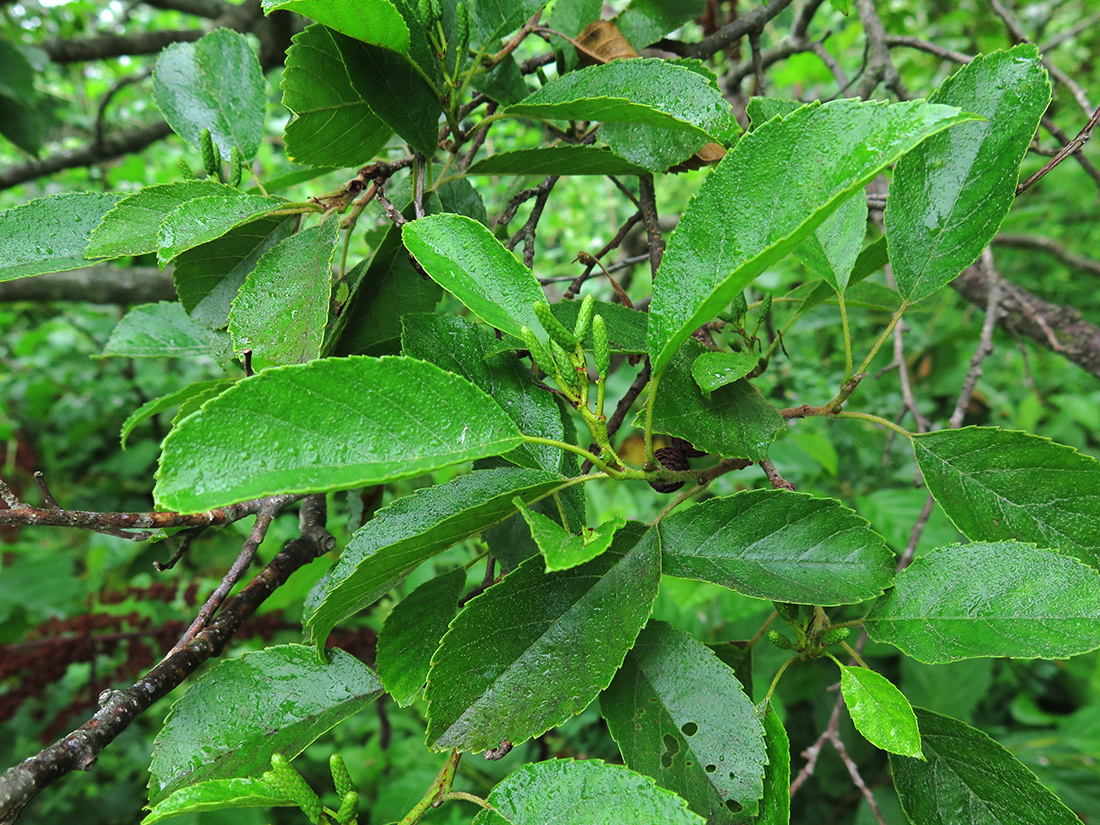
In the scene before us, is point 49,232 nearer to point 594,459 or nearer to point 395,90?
point 395,90

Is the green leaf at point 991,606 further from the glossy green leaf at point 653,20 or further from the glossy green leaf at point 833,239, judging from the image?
the glossy green leaf at point 653,20

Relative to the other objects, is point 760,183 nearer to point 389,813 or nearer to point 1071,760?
point 389,813

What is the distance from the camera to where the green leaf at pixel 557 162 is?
74 centimetres

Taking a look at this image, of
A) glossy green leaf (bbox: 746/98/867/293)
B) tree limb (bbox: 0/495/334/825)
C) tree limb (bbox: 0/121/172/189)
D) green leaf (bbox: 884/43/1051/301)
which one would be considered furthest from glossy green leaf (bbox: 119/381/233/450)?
tree limb (bbox: 0/121/172/189)

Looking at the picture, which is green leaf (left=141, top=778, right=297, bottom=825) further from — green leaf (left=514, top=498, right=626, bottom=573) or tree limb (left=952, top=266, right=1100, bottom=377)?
tree limb (left=952, top=266, right=1100, bottom=377)

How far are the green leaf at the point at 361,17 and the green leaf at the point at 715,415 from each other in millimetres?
407

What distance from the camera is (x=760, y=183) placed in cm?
53

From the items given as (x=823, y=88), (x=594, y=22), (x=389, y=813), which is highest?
(x=594, y=22)

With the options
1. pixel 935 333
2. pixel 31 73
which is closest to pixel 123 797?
pixel 31 73

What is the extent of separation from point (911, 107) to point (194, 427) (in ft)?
1.74

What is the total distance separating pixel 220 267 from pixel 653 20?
A: 2.31ft

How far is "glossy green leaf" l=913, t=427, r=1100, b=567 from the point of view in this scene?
0.65 meters

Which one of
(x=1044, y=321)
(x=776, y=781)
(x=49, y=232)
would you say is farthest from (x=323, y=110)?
(x=1044, y=321)

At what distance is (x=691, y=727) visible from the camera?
0.61 meters
